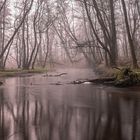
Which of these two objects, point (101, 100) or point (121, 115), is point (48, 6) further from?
point (121, 115)

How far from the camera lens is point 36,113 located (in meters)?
8.58

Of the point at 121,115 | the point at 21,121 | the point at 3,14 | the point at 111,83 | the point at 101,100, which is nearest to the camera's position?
the point at 21,121

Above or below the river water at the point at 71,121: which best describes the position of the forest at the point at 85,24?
above

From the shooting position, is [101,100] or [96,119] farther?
[101,100]

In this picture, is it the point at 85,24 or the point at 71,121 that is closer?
the point at 71,121

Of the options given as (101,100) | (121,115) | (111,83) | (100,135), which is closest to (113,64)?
(111,83)

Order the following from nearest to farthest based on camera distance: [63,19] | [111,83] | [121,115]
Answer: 1. [121,115]
2. [111,83]
3. [63,19]

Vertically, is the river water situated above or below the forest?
below

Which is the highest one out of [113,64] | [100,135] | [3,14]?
[3,14]

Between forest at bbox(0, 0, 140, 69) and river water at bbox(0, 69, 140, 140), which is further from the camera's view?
forest at bbox(0, 0, 140, 69)

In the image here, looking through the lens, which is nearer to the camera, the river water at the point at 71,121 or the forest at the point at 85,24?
the river water at the point at 71,121

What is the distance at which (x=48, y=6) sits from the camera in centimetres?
4462

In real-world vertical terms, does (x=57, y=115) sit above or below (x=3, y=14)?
below

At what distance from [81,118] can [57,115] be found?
849 mm
